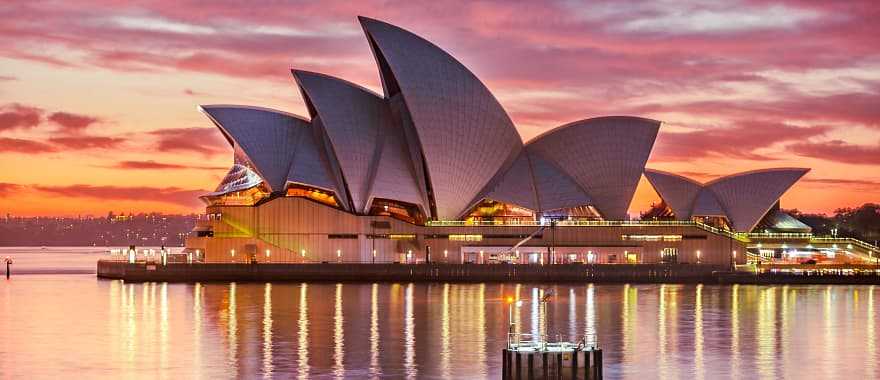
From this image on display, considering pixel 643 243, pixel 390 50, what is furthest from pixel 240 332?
pixel 643 243

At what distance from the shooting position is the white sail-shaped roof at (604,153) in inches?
3777

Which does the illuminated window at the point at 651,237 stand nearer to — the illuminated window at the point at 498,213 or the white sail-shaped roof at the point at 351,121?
the illuminated window at the point at 498,213

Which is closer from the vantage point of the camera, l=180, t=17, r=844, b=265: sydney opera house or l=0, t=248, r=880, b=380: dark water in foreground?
l=0, t=248, r=880, b=380: dark water in foreground

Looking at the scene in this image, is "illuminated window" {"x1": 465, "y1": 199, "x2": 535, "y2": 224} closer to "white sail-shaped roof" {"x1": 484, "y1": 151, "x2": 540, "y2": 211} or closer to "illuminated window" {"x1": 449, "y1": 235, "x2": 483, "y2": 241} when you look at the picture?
"white sail-shaped roof" {"x1": 484, "y1": 151, "x2": 540, "y2": 211}

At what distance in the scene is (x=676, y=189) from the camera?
352ft

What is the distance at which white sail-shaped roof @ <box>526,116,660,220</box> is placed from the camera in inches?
3777

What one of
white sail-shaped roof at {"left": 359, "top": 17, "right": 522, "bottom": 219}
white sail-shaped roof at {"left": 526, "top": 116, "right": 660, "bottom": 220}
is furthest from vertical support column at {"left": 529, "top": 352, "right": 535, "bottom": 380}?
white sail-shaped roof at {"left": 526, "top": 116, "right": 660, "bottom": 220}

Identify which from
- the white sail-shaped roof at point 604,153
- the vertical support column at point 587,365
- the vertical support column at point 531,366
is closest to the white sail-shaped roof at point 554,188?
the white sail-shaped roof at point 604,153

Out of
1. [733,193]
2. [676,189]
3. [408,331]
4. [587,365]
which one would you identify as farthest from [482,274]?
[587,365]

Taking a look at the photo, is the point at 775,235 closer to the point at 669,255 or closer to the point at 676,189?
the point at 676,189

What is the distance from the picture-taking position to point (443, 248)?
94.0 m

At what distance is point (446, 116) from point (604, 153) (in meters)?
14.4

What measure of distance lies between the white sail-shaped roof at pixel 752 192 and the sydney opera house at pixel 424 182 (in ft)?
22.7

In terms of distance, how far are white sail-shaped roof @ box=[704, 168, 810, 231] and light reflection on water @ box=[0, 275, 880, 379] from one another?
26.7 m
